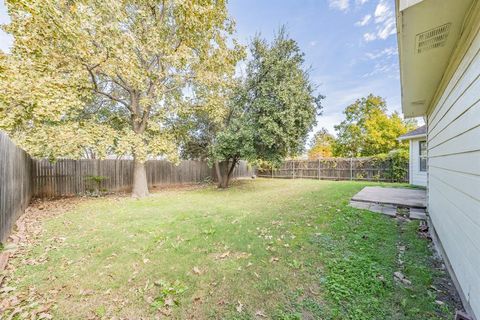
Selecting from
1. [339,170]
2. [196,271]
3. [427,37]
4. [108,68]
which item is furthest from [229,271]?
[339,170]

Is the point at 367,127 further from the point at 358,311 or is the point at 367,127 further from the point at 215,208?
the point at 358,311

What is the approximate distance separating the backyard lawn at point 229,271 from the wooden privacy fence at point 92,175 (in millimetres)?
4703

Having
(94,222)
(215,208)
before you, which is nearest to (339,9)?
(215,208)

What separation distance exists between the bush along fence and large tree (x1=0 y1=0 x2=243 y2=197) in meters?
1.20

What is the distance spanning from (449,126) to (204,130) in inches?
402

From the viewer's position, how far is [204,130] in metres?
11.8

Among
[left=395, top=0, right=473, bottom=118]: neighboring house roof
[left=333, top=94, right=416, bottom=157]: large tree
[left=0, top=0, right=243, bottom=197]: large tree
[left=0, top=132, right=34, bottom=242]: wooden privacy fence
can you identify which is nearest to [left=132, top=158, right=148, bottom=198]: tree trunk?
[left=0, top=0, right=243, bottom=197]: large tree

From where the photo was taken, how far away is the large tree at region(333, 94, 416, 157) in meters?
18.2

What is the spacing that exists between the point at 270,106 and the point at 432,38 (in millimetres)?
6495

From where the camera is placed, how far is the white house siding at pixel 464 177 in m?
1.86

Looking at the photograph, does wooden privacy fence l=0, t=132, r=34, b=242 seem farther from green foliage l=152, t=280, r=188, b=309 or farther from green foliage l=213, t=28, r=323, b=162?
green foliage l=213, t=28, r=323, b=162

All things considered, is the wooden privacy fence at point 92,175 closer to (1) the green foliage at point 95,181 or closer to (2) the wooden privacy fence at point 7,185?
(1) the green foliage at point 95,181

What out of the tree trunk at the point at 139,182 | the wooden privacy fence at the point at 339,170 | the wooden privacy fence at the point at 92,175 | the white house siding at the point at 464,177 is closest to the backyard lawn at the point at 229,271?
the white house siding at the point at 464,177

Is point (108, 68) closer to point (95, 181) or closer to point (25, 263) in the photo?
point (95, 181)
